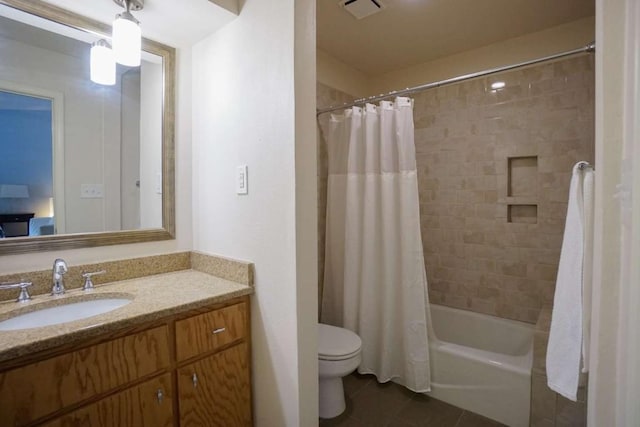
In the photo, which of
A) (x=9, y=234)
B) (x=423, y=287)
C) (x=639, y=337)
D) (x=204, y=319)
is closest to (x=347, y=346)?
(x=423, y=287)

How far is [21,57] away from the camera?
1254mm

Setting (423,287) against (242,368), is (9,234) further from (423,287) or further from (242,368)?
(423,287)

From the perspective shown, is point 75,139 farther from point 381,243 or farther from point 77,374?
point 381,243

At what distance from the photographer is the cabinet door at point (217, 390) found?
1.16 m

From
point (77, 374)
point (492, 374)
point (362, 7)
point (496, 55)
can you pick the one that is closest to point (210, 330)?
point (77, 374)

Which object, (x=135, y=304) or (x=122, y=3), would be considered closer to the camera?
(x=135, y=304)

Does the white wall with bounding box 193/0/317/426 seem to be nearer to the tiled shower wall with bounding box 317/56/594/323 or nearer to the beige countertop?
the beige countertop

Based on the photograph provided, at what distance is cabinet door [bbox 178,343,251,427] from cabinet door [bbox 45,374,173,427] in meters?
0.06

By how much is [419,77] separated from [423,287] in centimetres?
188

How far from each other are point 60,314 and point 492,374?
6.80ft

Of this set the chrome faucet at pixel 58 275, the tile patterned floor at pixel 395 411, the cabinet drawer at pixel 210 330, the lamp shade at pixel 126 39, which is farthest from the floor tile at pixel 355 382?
the lamp shade at pixel 126 39

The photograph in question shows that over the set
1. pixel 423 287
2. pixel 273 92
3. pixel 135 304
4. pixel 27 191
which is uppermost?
pixel 273 92

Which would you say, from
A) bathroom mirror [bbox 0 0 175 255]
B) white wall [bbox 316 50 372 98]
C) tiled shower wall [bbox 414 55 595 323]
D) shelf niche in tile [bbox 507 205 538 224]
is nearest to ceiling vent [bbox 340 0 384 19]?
white wall [bbox 316 50 372 98]

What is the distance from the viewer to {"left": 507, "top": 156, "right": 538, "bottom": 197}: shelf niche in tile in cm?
220
